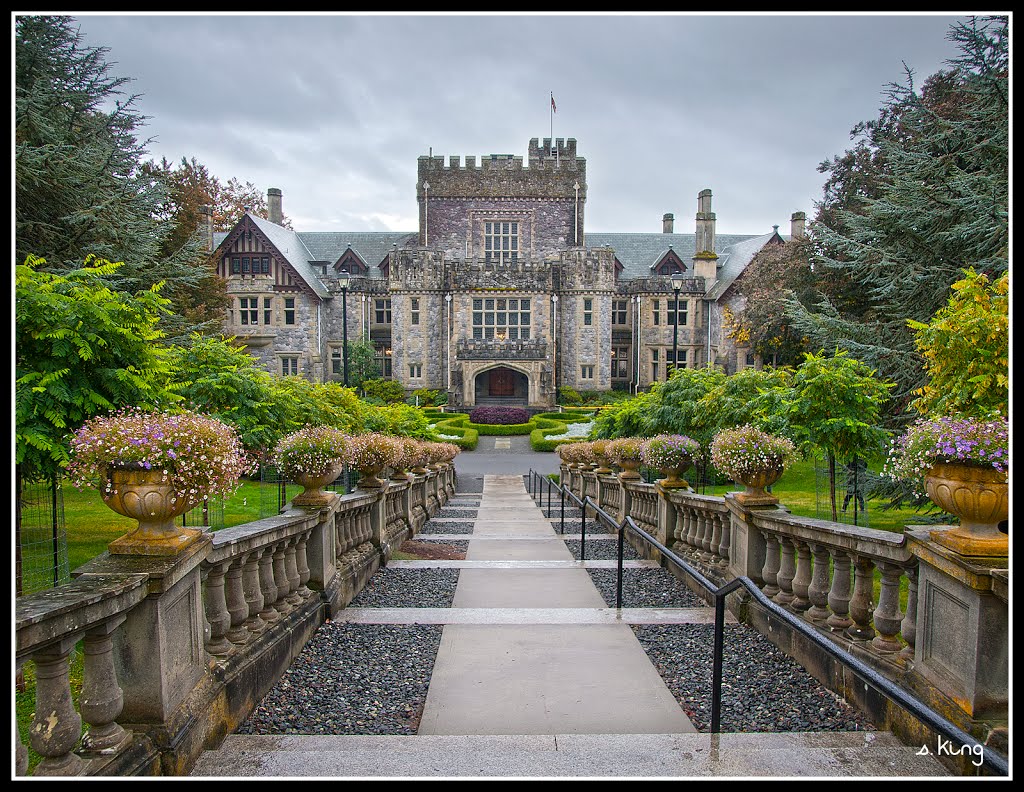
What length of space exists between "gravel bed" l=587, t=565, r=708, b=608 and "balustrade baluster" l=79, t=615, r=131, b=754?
4.60 m

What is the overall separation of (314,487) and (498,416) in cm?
3262

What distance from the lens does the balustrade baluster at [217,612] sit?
3834 mm

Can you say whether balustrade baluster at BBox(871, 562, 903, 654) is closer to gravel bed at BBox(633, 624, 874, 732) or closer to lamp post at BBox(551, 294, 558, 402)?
gravel bed at BBox(633, 624, 874, 732)

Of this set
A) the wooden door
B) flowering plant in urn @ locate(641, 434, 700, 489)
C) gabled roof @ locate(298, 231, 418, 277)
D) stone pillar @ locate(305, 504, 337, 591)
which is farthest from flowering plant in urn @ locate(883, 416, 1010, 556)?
gabled roof @ locate(298, 231, 418, 277)

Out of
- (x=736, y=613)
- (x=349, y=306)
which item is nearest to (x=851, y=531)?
(x=736, y=613)

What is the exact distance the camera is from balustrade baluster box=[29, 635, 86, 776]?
2404 mm

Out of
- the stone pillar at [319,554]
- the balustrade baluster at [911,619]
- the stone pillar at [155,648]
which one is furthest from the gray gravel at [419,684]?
the stone pillar at [155,648]

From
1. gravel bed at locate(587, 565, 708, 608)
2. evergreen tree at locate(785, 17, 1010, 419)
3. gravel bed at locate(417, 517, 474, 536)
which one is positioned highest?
evergreen tree at locate(785, 17, 1010, 419)

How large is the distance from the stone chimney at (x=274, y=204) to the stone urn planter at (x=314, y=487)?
4698 centimetres

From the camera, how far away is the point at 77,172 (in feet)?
37.1

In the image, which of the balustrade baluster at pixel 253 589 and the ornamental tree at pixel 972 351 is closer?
the balustrade baluster at pixel 253 589

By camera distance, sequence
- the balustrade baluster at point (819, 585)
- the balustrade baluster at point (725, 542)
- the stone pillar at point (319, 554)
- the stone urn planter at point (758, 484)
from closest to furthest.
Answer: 1. the balustrade baluster at point (819, 585)
2. the stone urn planter at point (758, 484)
3. the stone pillar at point (319, 554)
4. the balustrade baluster at point (725, 542)

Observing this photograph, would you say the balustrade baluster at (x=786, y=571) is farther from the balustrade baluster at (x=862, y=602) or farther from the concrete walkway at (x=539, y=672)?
the concrete walkway at (x=539, y=672)

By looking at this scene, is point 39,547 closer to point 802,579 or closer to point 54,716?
point 54,716
